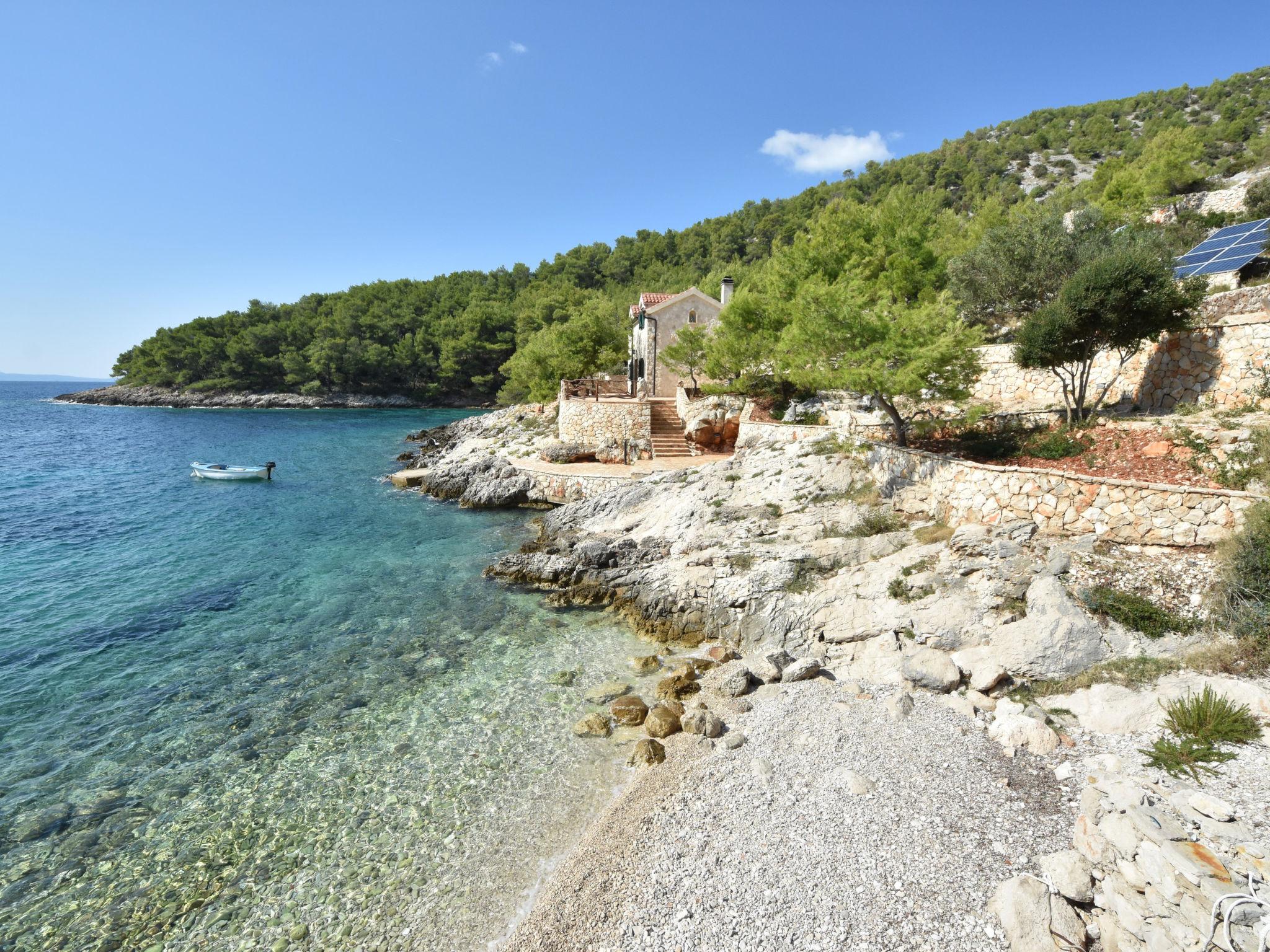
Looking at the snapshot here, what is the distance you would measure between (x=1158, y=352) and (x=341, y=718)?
28.4 metres

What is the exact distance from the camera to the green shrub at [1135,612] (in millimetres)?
10758

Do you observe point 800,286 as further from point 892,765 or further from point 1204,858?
point 1204,858

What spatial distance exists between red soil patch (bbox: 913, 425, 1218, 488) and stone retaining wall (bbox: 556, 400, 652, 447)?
744 inches

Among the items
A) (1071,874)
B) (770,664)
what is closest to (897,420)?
(770,664)

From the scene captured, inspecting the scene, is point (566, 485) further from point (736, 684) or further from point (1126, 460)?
point (1126, 460)

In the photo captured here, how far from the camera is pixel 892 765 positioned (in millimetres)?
9625

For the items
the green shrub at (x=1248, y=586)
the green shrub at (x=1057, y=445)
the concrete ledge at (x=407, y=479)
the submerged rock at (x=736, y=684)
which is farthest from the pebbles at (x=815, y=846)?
the concrete ledge at (x=407, y=479)

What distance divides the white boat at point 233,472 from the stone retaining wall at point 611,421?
23.9 metres

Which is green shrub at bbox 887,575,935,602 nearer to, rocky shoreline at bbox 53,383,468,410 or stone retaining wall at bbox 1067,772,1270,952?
stone retaining wall at bbox 1067,772,1270,952

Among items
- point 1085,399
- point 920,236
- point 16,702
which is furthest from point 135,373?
point 1085,399

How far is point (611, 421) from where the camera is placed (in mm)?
33562

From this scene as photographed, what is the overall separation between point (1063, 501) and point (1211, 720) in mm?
6357

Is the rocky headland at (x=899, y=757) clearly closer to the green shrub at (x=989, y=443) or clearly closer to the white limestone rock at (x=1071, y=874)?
the white limestone rock at (x=1071, y=874)

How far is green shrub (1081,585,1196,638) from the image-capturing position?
10.8m
